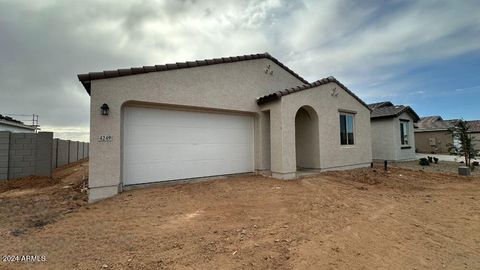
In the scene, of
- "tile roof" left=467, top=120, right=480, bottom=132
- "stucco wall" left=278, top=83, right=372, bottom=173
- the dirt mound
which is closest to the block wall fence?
the dirt mound

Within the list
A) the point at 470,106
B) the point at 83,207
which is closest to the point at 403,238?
the point at 83,207

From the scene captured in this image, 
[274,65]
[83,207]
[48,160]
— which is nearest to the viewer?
[83,207]

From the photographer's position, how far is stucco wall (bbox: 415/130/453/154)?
23.1 metres

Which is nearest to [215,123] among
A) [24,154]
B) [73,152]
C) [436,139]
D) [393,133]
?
[24,154]

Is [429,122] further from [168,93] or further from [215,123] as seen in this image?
[168,93]

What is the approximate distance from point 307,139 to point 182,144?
598 cm

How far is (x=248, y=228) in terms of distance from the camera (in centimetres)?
401

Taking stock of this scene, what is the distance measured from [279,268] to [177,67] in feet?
22.8

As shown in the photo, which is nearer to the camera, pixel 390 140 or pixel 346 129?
pixel 346 129

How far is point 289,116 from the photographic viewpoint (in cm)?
866

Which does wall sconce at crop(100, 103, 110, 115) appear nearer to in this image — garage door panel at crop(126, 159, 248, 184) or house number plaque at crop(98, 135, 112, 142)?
house number plaque at crop(98, 135, 112, 142)

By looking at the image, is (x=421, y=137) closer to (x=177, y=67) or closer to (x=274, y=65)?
(x=274, y=65)

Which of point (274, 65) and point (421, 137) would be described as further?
point (421, 137)

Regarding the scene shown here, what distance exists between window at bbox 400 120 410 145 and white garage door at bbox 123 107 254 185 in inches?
511
